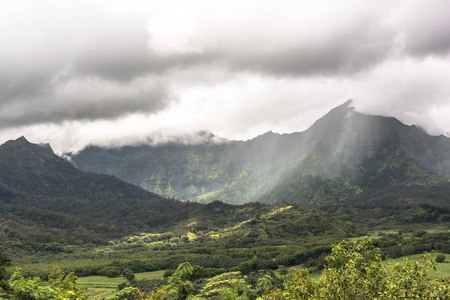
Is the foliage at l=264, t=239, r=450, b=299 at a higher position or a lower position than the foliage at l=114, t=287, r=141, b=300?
higher

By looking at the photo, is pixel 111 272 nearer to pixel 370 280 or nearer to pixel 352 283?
pixel 352 283

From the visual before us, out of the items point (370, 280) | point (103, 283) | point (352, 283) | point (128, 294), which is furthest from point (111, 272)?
point (370, 280)

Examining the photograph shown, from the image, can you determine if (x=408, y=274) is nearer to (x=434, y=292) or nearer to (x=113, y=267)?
(x=434, y=292)

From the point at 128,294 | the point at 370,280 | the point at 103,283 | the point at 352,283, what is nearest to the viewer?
the point at 370,280

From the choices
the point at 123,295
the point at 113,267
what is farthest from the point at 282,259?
the point at 113,267

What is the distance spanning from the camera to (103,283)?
170375 millimetres

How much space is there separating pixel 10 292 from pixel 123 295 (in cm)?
10941

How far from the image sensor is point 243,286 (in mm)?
39094

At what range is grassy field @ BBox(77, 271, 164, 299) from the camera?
15062 centimetres

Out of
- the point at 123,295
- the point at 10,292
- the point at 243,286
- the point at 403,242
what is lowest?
the point at 403,242

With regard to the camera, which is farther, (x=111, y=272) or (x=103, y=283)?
(x=111, y=272)

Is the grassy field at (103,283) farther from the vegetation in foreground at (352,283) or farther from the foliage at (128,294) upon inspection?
the vegetation in foreground at (352,283)

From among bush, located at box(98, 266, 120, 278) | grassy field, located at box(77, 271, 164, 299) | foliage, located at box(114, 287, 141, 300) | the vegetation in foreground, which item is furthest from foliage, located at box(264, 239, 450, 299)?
bush, located at box(98, 266, 120, 278)

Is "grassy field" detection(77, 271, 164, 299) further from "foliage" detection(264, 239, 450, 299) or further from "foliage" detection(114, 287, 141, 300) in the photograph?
"foliage" detection(264, 239, 450, 299)
